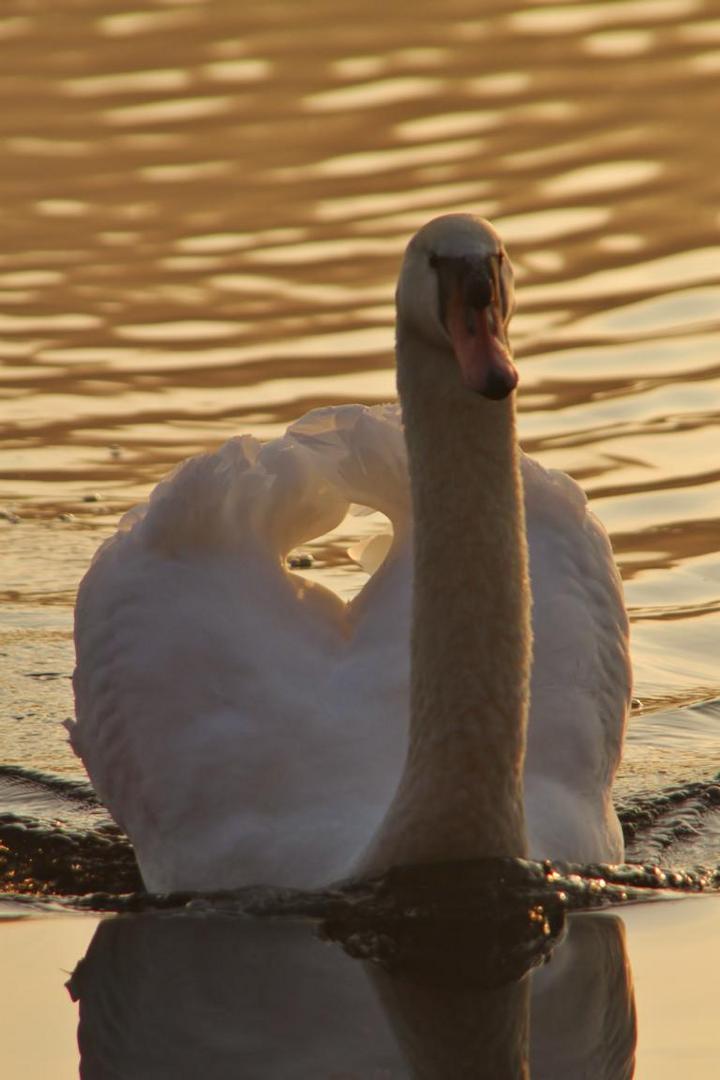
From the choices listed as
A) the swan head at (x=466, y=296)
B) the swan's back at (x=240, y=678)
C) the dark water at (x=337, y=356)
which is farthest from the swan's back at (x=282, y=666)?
the swan head at (x=466, y=296)

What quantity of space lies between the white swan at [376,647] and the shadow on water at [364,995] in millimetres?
207

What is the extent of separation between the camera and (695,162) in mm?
14438

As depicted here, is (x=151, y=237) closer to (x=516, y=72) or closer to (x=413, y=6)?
(x=516, y=72)

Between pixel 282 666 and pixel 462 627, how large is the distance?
115 cm

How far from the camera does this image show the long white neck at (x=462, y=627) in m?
6.04

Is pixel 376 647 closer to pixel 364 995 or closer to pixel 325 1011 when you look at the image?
pixel 364 995

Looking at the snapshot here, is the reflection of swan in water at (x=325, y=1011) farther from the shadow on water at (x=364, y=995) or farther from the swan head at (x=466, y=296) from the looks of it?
the swan head at (x=466, y=296)

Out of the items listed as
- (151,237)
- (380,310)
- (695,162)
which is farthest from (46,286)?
(695,162)

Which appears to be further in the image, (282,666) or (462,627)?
(282,666)

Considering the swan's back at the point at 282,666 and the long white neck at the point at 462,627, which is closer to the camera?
the long white neck at the point at 462,627

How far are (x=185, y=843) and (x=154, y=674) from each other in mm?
581

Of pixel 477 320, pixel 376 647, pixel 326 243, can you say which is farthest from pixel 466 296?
pixel 326 243

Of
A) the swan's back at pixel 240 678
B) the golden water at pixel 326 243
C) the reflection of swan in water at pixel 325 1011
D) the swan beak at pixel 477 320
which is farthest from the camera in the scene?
the golden water at pixel 326 243

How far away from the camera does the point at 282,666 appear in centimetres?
720
